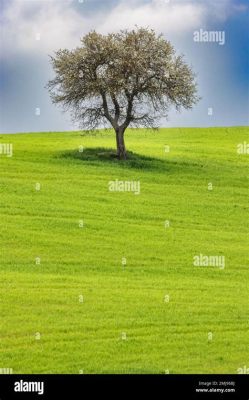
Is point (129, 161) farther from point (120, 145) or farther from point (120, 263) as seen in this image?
point (120, 263)

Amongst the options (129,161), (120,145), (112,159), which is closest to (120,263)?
(129,161)

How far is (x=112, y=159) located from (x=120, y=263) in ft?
78.3

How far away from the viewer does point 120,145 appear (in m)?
63.5

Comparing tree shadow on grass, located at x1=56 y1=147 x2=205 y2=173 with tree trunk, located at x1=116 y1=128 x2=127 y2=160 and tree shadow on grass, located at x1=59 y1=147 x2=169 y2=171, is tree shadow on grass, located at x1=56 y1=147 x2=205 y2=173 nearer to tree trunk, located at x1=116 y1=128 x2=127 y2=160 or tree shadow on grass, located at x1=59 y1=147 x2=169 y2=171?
tree shadow on grass, located at x1=59 y1=147 x2=169 y2=171

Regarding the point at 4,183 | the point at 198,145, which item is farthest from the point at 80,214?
the point at 198,145

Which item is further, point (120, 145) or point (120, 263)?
point (120, 145)

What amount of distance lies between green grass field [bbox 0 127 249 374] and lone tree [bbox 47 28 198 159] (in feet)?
8.86

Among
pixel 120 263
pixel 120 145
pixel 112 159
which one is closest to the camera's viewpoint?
pixel 120 263

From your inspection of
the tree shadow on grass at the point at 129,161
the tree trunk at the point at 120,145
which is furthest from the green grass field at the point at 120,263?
the tree trunk at the point at 120,145

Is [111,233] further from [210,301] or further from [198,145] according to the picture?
[198,145]

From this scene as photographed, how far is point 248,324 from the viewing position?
32.8 metres

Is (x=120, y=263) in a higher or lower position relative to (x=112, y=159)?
lower
